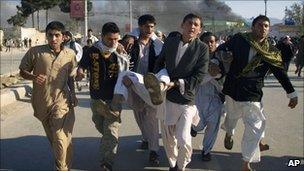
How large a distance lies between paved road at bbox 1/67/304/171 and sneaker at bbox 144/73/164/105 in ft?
3.97

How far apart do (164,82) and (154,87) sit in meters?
0.12

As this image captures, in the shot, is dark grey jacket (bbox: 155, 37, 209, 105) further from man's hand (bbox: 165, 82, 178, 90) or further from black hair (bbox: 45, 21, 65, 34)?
black hair (bbox: 45, 21, 65, 34)

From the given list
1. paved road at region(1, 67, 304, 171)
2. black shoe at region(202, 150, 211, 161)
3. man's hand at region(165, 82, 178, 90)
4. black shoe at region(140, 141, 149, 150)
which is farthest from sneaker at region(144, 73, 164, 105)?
black shoe at region(140, 141, 149, 150)

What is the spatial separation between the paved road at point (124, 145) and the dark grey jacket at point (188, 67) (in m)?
1.07

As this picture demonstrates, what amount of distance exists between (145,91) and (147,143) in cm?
148

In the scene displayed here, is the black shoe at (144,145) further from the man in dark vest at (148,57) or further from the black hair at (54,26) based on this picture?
the black hair at (54,26)

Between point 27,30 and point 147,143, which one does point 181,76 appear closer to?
point 147,143

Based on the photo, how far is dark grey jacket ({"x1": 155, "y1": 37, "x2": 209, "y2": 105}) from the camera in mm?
5117

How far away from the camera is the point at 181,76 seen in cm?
516

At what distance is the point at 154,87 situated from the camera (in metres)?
4.88

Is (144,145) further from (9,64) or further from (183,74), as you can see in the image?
(9,64)

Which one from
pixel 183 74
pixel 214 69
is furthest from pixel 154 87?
pixel 214 69

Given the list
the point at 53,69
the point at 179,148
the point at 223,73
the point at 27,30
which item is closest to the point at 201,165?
the point at 179,148

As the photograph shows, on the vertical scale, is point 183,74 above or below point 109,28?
below
